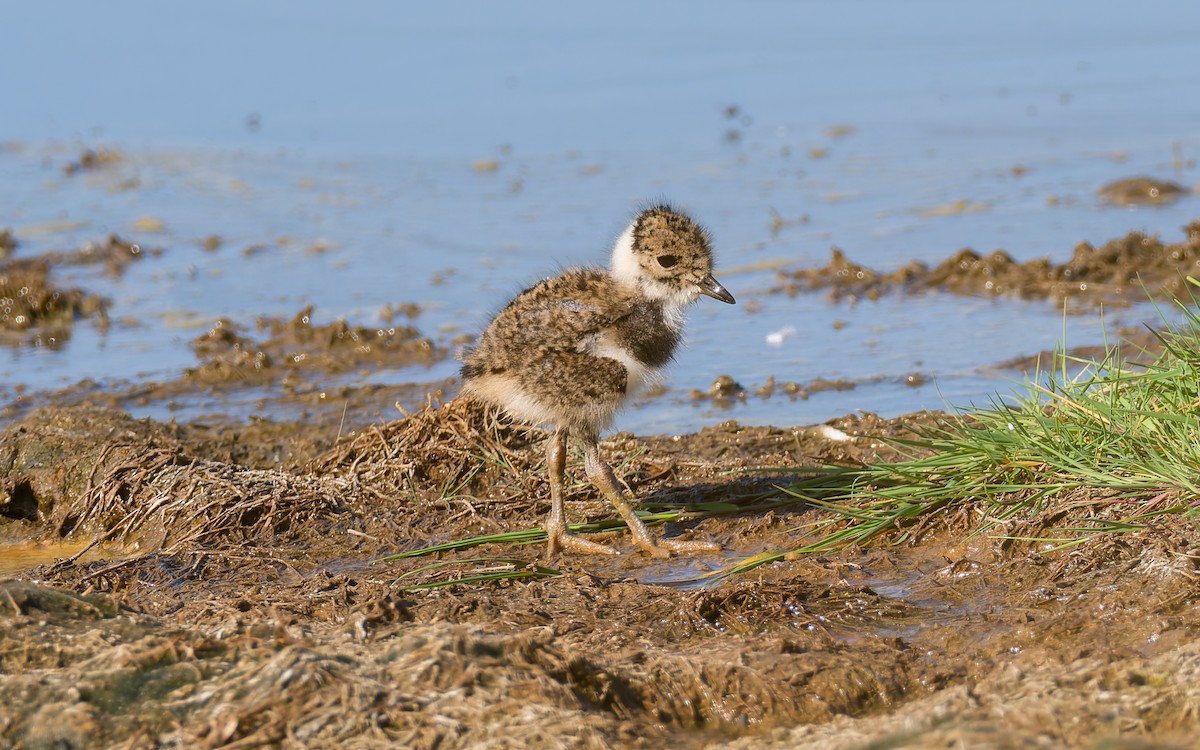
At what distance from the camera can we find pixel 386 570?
5023mm

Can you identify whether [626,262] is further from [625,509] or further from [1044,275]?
[1044,275]

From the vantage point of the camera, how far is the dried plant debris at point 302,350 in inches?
323

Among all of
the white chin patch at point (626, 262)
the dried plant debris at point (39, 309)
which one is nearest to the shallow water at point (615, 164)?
the dried plant debris at point (39, 309)

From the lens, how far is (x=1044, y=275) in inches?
341

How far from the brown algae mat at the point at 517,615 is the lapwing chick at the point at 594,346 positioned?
301 mm

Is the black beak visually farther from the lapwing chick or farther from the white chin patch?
the white chin patch

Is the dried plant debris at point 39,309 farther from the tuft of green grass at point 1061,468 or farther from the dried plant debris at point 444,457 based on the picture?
the tuft of green grass at point 1061,468

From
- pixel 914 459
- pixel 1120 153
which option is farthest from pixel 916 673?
pixel 1120 153

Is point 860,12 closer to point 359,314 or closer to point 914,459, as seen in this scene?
point 359,314

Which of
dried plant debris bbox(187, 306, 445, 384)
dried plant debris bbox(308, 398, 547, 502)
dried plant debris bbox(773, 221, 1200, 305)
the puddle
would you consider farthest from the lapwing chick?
dried plant debris bbox(773, 221, 1200, 305)

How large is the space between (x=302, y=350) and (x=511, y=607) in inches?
174

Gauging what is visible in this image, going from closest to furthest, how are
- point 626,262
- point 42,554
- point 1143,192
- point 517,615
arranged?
point 517,615, point 626,262, point 42,554, point 1143,192

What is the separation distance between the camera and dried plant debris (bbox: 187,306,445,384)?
8195 mm

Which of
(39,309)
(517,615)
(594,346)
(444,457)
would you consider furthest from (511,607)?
(39,309)
